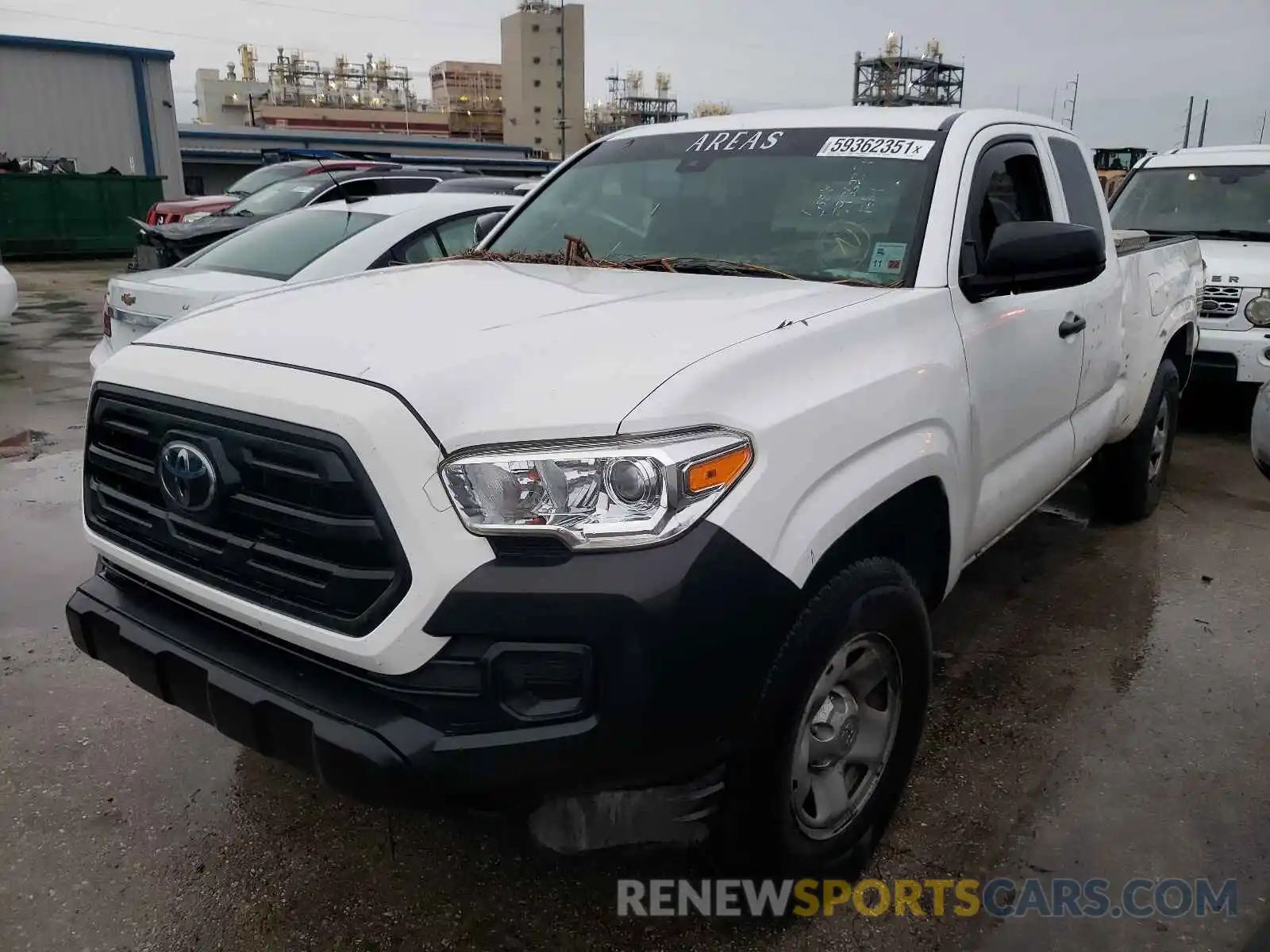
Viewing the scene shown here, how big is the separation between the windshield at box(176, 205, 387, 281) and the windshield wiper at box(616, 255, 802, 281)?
129 inches

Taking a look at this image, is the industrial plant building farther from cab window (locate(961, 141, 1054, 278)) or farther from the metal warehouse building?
cab window (locate(961, 141, 1054, 278))

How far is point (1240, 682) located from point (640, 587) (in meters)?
2.84

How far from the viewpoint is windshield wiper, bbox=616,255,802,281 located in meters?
2.92

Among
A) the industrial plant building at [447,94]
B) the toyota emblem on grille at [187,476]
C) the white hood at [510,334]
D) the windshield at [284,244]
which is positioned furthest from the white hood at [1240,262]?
the industrial plant building at [447,94]

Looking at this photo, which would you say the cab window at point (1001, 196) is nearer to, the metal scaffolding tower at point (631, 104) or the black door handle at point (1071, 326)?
the black door handle at point (1071, 326)

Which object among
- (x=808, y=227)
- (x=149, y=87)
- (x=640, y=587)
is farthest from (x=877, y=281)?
(x=149, y=87)

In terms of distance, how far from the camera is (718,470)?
1.92 meters

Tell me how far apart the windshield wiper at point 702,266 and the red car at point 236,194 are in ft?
40.1

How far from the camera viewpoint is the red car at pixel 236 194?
15.0m

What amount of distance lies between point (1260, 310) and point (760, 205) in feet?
16.1

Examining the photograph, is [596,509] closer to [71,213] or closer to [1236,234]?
[1236,234]

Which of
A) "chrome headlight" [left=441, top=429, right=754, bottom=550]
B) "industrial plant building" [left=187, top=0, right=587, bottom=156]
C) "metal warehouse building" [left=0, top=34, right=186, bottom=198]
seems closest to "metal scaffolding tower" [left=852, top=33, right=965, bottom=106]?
"industrial plant building" [left=187, top=0, right=587, bottom=156]

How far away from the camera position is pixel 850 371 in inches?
90.7

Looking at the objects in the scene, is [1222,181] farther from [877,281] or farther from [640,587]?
[640,587]
